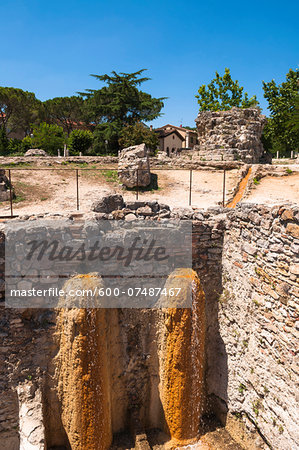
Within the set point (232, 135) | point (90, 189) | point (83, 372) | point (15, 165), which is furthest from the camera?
point (232, 135)

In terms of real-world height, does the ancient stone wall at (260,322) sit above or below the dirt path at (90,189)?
below

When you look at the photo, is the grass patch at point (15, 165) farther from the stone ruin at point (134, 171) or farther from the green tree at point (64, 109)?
the green tree at point (64, 109)

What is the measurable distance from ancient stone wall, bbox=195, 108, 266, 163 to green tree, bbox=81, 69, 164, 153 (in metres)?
12.2

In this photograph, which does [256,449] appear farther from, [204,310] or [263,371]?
[204,310]

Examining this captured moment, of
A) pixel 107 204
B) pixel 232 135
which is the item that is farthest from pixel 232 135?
pixel 107 204

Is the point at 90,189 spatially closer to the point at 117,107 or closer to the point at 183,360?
the point at 183,360

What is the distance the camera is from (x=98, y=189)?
42.3 feet

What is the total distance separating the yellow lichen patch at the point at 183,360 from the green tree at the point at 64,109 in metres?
35.5

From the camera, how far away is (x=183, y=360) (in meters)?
6.23

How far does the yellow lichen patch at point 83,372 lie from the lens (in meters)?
5.55

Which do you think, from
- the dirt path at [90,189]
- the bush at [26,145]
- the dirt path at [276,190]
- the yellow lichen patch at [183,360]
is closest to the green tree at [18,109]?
the bush at [26,145]

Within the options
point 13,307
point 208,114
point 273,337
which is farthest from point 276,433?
point 208,114

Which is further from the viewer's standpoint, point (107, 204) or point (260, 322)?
point (107, 204)

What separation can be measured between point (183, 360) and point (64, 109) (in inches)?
1500
